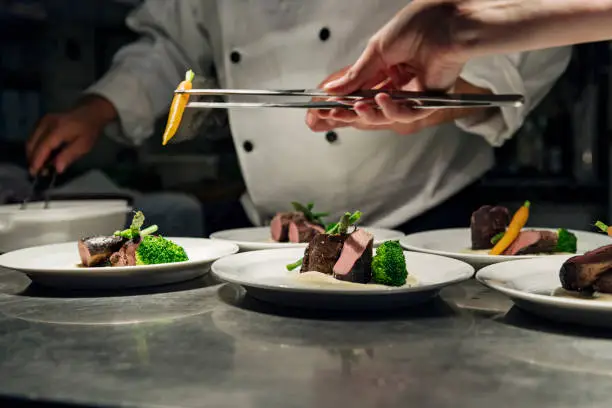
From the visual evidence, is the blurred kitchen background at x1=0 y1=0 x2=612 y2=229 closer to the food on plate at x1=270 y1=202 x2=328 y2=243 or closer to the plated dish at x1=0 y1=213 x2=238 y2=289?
the food on plate at x1=270 y1=202 x2=328 y2=243

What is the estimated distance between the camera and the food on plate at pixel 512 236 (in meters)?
1.71

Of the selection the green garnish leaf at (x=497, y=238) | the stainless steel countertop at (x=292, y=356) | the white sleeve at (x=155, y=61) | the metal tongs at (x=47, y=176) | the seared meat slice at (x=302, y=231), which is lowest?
the stainless steel countertop at (x=292, y=356)

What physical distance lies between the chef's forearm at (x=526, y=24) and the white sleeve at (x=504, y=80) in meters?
0.52

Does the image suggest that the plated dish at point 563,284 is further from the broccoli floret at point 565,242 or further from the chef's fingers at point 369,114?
the chef's fingers at point 369,114

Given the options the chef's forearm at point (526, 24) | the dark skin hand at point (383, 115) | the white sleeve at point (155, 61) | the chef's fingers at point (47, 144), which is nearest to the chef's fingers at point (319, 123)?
the dark skin hand at point (383, 115)

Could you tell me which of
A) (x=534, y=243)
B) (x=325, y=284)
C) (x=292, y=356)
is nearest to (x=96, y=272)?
(x=325, y=284)

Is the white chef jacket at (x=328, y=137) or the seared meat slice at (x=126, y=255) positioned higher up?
the white chef jacket at (x=328, y=137)

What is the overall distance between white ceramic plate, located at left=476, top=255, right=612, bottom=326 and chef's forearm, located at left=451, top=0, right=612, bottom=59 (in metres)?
0.46

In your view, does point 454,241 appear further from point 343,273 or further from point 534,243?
point 343,273

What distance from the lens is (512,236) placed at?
1753 mm

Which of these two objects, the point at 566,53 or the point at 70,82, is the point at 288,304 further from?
the point at 70,82

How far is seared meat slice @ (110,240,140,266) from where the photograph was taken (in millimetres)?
1473

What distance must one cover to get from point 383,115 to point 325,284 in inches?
26.6

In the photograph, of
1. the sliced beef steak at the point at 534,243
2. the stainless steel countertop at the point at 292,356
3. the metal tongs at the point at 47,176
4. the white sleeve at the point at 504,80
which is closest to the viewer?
the stainless steel countertop at the point at 292,356
